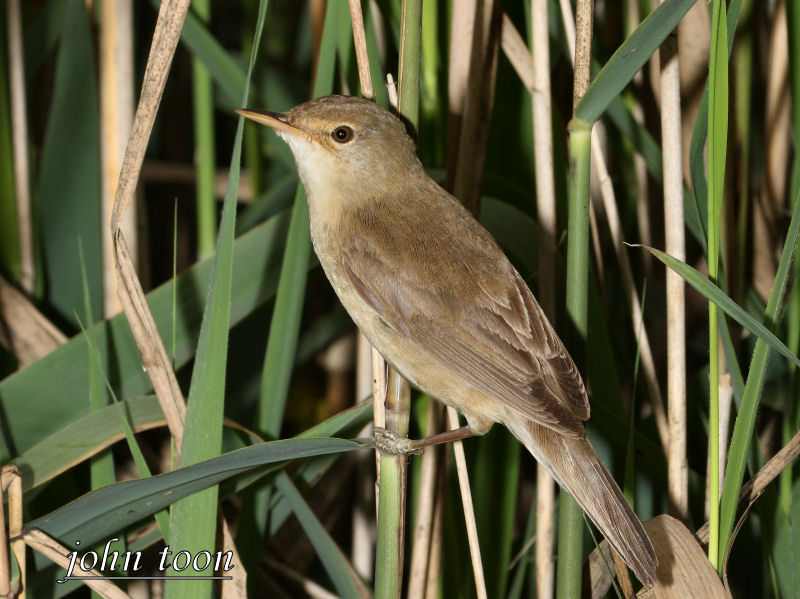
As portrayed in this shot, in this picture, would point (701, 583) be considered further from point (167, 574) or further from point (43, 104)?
point (43, 104)

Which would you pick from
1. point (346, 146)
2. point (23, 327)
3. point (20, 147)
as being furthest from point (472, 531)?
point (20, 147)

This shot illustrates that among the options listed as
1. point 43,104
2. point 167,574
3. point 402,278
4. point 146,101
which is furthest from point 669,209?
point 43,104

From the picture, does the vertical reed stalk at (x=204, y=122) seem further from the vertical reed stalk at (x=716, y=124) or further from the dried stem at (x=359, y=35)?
the vertical reed stalk at (x=716, y=124)

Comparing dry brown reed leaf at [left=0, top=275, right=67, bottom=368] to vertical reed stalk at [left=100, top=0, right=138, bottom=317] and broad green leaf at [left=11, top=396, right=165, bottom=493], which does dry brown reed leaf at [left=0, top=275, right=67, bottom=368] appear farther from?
broad green leaf at [left=11, top=396, right=165, bottom=493]

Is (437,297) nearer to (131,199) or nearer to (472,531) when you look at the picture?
(472,531)

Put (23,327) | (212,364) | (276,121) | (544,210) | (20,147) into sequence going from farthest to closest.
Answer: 1. (20,147)
2. (23,327)
3. (544,210)
4. (276,121)
5. (212,364)

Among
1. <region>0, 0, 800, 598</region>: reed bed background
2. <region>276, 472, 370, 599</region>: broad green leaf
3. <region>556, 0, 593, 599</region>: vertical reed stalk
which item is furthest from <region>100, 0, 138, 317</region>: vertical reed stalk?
<region>556, 0, 593, 599</region>: vertical reed stalk

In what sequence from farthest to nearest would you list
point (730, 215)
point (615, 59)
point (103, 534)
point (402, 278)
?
point (730, 215), point (402, 278), point (103, 534), point (615, 59)

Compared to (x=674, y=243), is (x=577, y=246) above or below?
below
